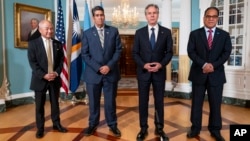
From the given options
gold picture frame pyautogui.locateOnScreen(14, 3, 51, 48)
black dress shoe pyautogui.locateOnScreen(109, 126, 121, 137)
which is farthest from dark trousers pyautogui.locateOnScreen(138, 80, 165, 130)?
gold picture frame pyautogui.locateOnScreen(14, 3, 51, 48)

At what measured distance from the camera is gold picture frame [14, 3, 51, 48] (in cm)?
472

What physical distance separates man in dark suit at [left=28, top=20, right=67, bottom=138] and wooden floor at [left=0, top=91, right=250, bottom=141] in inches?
15.9

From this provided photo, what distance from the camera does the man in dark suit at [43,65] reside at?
286 centimetres

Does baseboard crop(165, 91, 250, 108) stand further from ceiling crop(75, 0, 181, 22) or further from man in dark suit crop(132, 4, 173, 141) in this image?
ceiling crop(75, 0, 181, 22)

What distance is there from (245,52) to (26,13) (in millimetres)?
4613

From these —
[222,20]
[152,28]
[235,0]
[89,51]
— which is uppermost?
[235,0]

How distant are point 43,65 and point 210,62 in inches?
80.1

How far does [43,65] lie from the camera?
2.92m

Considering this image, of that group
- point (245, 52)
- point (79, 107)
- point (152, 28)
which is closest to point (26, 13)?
point (79, 107)

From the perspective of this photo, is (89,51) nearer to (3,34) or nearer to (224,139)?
(224,139)

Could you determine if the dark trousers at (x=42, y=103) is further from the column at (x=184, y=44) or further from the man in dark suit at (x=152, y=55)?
the column at (x=184, y=44)

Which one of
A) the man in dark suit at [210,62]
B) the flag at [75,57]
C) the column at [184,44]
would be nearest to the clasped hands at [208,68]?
the man in dark suit at [210,62]

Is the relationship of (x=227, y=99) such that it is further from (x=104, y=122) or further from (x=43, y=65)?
(x=43, y=65)

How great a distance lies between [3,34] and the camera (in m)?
4.49
